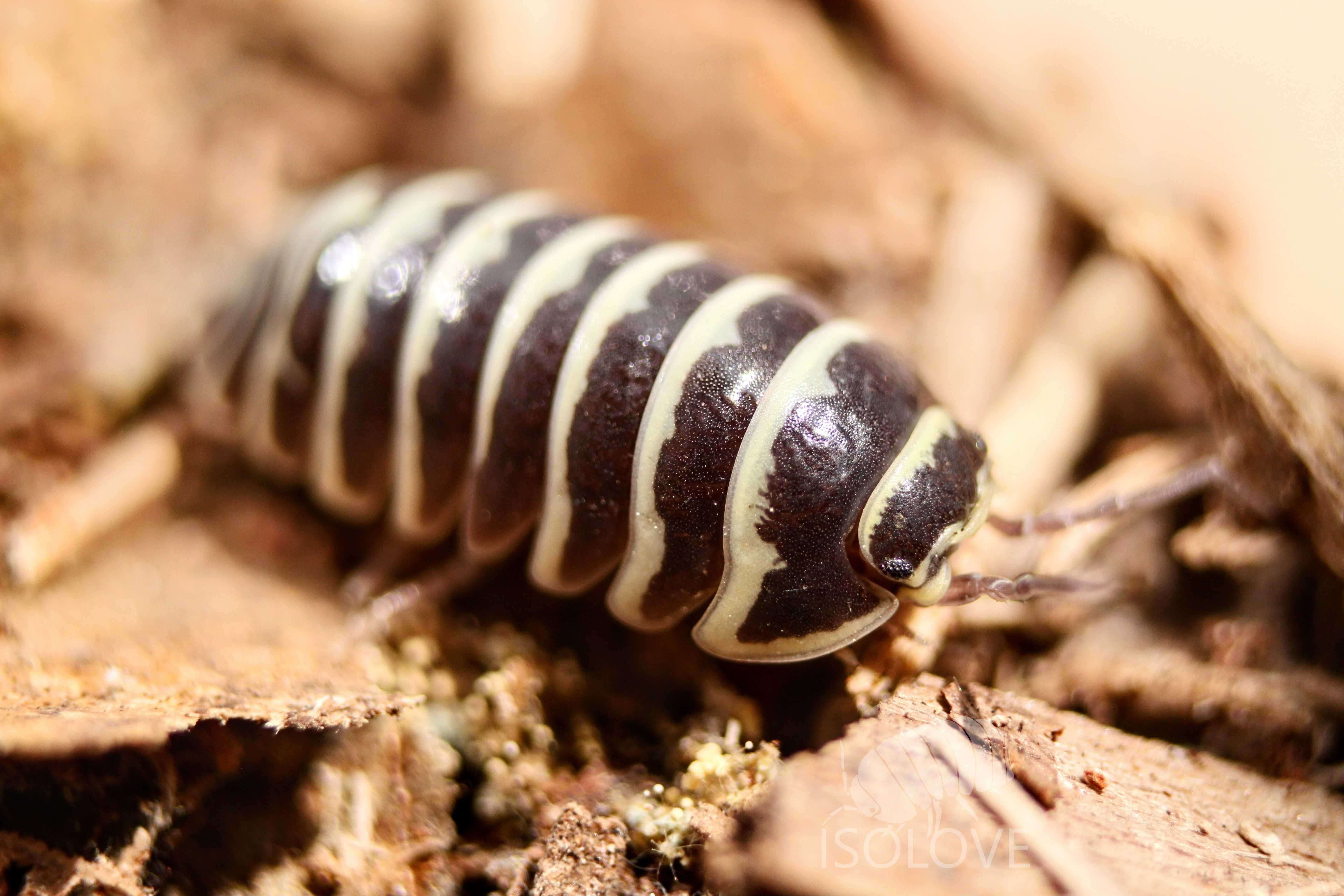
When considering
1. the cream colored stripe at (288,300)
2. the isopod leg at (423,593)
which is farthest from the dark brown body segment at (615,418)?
the cream colored stripe at (288,300)

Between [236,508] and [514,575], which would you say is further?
[236,508]

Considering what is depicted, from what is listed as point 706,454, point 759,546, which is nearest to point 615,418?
point 706,454

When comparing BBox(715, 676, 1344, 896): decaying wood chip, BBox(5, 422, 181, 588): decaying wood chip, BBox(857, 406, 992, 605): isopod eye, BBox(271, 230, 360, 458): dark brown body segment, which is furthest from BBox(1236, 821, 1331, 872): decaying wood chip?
BBox(5, 422, 181, 588): decaying wood chip

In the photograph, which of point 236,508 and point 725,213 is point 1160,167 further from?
point 236,508

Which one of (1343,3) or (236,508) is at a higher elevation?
(1343,3)

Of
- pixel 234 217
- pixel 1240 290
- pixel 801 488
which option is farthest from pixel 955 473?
pixel 234 217

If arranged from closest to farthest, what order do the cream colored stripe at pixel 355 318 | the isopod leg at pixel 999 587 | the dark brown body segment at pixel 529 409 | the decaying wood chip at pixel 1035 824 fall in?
1. the decaying wood chip at pixel 1035 824
2. the isopod leg at pixel 999 587
3. the dark brown body segment at pixel 529 409
4. the cream colored stripe at pixel 355 318

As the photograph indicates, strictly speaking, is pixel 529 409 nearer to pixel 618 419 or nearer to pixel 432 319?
pixel 618 419

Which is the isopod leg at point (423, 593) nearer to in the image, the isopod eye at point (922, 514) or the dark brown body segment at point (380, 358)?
the dark brown body segment at point (380, 358)
